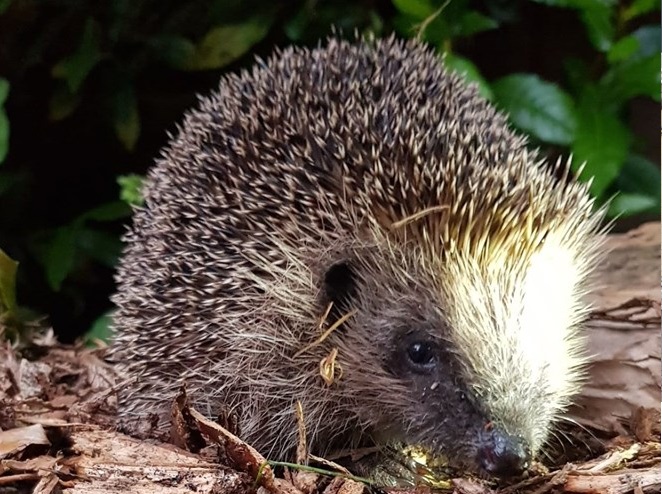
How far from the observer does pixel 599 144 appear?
3145mm

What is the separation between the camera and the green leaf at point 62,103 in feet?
10.9

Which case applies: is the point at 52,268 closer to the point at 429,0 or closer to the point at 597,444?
the point at 429,0

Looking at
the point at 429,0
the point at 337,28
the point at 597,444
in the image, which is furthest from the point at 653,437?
the point at 337,28

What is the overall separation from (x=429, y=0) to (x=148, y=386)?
1.69 meters

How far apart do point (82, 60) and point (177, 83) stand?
2.06ft

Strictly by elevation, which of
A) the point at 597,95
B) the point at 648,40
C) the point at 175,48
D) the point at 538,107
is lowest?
the point at 175,48

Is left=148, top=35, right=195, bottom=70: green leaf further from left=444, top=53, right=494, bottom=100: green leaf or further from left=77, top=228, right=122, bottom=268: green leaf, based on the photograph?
left=444, top=53, right=494, bottom=100: green leaf

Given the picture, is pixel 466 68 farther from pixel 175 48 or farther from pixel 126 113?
pixel 126 113

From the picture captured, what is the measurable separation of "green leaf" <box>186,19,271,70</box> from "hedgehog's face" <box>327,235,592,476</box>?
1525 millimetres

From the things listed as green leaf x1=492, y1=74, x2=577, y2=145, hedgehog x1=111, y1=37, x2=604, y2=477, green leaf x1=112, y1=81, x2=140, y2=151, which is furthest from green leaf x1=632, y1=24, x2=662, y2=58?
green leaf x1=112, y1=81, x2=140, y2=151

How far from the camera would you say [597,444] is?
2250mm

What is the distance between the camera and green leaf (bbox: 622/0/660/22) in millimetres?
3176

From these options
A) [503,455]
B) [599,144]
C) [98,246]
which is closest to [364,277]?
[503,455]

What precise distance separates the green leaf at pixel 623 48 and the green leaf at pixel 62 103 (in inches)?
87.3
